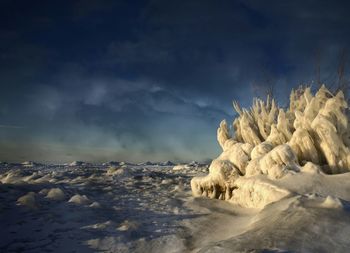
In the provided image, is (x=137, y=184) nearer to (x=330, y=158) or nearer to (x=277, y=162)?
(x=277, y=162)

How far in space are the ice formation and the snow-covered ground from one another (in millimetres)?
374

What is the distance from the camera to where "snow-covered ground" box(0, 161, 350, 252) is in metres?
4.80

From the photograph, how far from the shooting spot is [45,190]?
9.30 m

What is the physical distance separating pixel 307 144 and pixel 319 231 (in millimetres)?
4417

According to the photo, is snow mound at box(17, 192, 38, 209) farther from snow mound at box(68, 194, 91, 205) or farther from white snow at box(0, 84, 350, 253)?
snow mound at box(68, 194, 91, 205)

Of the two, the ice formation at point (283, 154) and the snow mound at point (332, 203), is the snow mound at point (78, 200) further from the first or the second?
Answer: the snow mound at point (332, 203)

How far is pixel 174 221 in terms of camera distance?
7375 mm

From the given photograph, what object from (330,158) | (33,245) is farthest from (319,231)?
(33,245)

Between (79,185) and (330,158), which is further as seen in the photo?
(79,185)

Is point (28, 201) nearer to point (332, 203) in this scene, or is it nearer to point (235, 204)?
point (235, 204)

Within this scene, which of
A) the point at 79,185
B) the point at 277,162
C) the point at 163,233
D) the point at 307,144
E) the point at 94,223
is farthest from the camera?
the point at 79,185

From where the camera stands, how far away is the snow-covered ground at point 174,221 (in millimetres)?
4801

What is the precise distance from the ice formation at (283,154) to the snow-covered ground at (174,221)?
1.23 feet

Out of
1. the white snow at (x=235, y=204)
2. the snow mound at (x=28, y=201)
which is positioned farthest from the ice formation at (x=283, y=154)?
the snow mound at (x=28, y=201)
